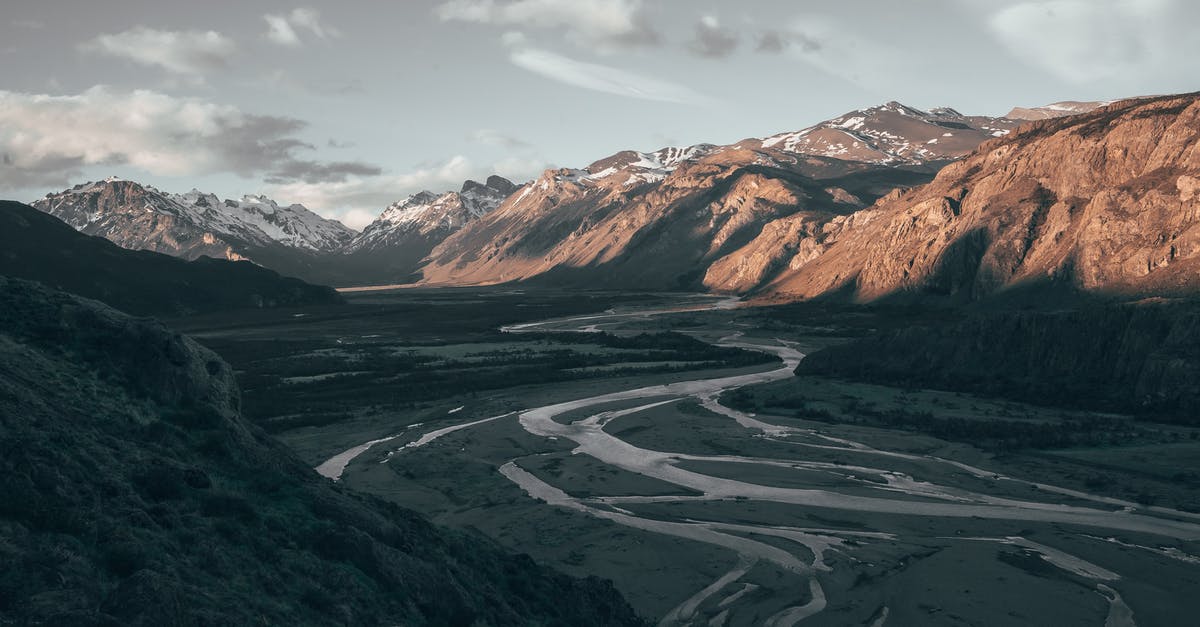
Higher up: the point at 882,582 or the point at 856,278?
the point at 856,278

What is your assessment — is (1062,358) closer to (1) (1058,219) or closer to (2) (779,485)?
(2) (779,485)

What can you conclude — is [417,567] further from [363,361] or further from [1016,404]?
[363,361]

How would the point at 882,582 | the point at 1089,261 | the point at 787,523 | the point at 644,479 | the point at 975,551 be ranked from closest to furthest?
the point at 882,582
the point at 975,551
the point at 787,523
the point at 644,479
the point at 1089,261

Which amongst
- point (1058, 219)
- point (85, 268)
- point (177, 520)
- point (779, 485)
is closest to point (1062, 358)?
point (779, 485)

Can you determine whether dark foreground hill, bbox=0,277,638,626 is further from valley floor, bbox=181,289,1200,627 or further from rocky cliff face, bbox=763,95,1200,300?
rocky cliff face, bbox=763,95,1200,300

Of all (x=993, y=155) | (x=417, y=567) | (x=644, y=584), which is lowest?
(x=644, y=584)

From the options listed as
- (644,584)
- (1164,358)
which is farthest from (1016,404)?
(644,584)

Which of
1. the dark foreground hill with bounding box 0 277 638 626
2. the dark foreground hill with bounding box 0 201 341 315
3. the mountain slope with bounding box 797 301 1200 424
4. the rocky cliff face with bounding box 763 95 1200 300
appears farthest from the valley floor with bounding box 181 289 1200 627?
the dark foreground hill with bounding box 0 201 341 315
